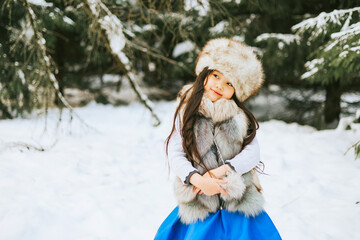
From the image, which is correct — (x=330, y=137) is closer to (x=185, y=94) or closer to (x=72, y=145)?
(x=185, y=94)

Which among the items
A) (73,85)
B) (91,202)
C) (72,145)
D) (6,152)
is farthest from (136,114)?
(91,202)

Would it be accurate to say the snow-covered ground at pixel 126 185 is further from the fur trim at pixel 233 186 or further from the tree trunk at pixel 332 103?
the tree trunk at pixel 332 103

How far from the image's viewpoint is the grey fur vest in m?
1.64

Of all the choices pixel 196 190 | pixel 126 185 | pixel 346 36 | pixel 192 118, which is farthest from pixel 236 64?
pixel 126 185

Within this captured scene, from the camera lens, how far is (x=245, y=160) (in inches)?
65.0

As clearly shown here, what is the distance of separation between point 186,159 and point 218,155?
0.21 meters

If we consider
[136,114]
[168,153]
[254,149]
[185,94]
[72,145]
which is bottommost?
[136,114]

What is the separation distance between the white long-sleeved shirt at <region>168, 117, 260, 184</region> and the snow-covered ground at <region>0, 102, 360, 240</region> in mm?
1204

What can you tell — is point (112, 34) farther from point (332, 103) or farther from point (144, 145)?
→ point (332, 103)

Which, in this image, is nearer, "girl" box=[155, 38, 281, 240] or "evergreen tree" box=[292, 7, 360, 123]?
"girl" box=[155, 38, 281, 240]

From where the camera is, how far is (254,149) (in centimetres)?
173

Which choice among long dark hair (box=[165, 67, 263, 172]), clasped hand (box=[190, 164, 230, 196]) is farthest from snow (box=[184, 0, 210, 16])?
clasped hand (box=[190, 164, 230, 196])

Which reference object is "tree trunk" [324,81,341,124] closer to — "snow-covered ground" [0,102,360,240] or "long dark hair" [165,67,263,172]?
"snow-covered ground" [0,102,360,240]

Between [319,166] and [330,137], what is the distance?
1.09 metres
